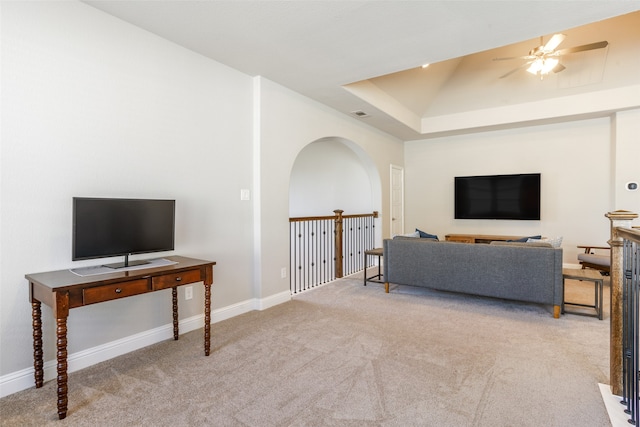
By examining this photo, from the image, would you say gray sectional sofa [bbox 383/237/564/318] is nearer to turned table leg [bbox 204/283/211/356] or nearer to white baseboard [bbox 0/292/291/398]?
white baseboard [bbox 0/292/291/398]

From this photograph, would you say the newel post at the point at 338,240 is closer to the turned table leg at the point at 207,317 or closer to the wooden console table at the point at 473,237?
the wooden console table at the point at 473,237

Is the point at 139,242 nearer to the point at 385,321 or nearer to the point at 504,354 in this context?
the point at 385,321

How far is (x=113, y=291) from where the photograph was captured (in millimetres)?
2068

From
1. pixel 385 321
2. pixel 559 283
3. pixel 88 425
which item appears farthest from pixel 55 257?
pixel 559 283

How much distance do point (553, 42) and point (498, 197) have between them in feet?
11.1

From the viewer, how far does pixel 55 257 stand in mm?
2293

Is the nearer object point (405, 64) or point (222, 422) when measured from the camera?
point (222, 422)

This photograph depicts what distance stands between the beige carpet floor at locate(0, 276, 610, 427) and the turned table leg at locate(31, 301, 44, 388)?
10cm

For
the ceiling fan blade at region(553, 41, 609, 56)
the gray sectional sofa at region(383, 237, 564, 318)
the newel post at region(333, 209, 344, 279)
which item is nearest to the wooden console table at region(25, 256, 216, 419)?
the gray sectional sofa at region(383, 237, 564, 318)

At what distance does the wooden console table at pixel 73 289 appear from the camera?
1.85 meters

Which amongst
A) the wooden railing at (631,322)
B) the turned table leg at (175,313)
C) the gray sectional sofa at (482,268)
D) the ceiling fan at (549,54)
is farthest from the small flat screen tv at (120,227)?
the ceiling fan at (549,54)

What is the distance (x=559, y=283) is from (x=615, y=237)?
1.58 metres

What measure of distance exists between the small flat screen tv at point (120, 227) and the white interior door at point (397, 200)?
5.09 meters

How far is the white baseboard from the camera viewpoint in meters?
2.12
